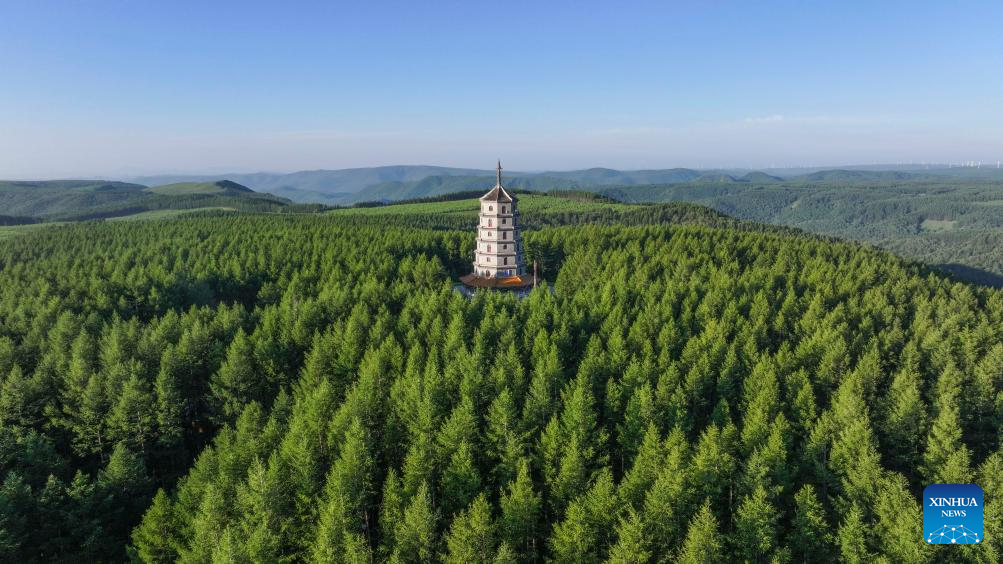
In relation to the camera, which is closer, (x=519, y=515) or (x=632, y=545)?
(x=632, y=545)

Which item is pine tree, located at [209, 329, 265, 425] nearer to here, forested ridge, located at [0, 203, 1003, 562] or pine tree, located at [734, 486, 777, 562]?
forested ridge, located at [0, 203, 1003, 562]

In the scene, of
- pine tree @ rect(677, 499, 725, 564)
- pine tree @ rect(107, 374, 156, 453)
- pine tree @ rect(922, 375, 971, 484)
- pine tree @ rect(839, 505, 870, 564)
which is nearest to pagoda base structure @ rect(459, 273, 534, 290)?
pine tree @ rect(107, 374, 156, 453)

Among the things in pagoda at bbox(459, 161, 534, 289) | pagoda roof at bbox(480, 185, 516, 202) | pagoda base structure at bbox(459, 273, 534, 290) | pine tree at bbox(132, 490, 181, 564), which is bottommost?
pine tree at bbox(132, 490, 181, 564)

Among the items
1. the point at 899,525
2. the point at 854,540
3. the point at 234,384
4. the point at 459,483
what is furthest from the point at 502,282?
the point at 899,525

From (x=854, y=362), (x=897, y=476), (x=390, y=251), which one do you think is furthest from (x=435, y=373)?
(x=390, y=251)

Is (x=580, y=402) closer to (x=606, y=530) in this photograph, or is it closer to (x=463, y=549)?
(x=606, y=530)

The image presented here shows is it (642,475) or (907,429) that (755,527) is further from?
(907,429)
